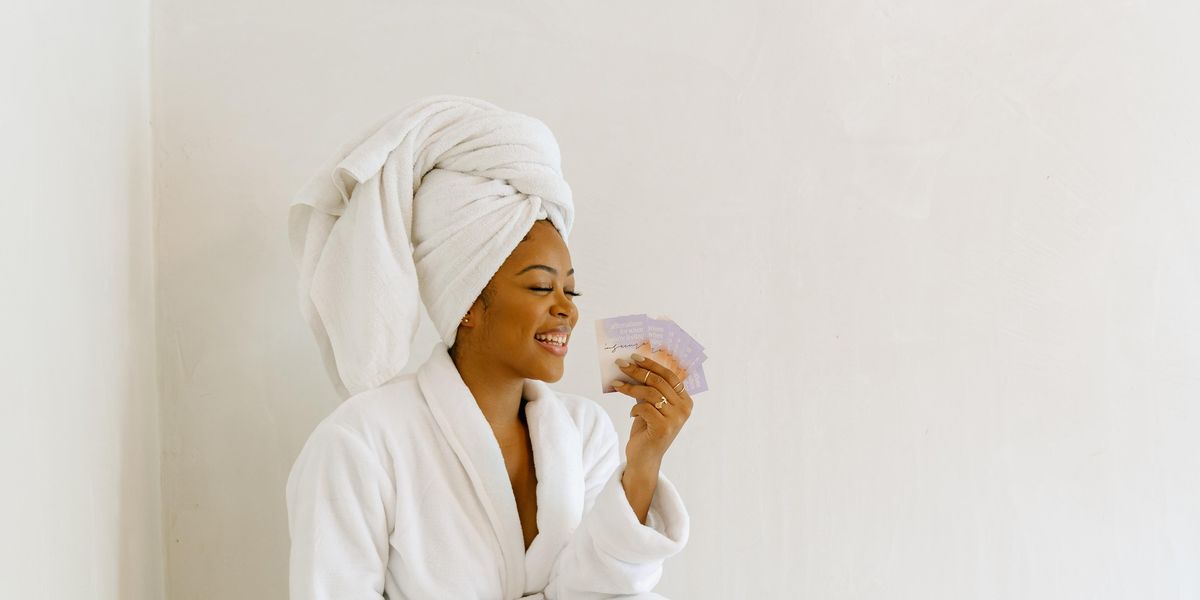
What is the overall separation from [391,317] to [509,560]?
1.18 ft

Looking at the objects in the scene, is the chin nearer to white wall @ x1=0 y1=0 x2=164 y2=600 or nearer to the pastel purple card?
the pastel purple card

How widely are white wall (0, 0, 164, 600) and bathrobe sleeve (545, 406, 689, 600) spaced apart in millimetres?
577

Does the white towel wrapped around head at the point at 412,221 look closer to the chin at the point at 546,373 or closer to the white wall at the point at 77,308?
the chin at the point at 546,373

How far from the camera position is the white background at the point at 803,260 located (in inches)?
72.9

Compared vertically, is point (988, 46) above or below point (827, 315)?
above

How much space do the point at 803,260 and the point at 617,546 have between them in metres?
0.79

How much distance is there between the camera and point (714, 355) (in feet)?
6.79

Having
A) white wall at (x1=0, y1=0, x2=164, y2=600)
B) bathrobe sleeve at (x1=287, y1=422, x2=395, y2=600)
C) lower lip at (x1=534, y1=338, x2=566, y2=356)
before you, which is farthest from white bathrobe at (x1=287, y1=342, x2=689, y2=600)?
white wall at (x1=0, y1=0, x2=164, y2=600)

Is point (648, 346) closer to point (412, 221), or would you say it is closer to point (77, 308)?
point (412, 221)

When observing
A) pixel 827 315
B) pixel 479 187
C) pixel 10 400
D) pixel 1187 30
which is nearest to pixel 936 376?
pixel 827 315

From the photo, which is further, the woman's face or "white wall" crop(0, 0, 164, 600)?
the woman's face

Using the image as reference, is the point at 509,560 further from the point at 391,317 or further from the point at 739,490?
the point at 739,490

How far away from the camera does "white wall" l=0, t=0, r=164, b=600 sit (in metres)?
1.05

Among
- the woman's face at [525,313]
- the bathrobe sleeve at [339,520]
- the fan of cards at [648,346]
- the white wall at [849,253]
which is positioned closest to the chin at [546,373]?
the woman's face at [525,313]
